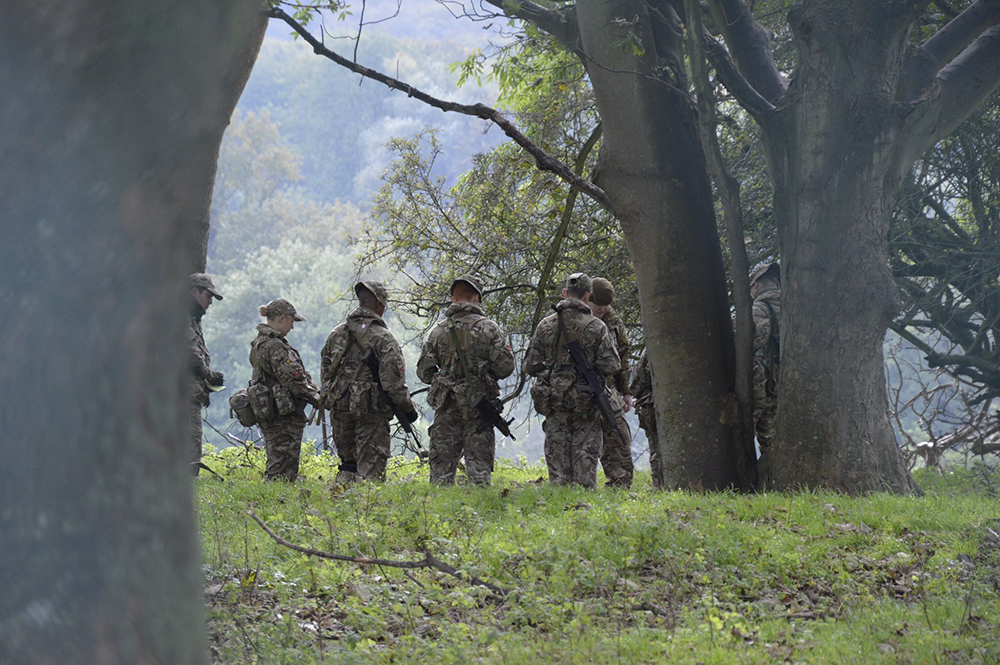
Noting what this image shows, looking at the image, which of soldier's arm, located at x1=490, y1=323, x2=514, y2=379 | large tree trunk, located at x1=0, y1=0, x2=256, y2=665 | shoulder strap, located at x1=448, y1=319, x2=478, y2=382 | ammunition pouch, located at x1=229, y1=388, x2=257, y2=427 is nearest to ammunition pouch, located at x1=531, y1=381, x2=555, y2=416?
soldier's arm, located at x1=490, y1=323, x2=514, y2=379

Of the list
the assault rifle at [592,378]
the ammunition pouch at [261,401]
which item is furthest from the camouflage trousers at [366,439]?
the assault rifle at [592,378]

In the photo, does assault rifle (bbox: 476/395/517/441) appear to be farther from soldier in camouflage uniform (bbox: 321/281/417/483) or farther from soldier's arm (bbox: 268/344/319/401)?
soldier's arm (bbox: 268/344/319/401)

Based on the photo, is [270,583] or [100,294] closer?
[100,294]

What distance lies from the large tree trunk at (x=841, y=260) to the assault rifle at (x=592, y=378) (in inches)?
68.3

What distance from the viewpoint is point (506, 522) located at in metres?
6.54

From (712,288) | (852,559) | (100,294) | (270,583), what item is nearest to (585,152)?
(712,288)

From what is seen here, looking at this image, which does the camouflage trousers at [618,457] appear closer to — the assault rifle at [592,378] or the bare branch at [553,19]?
the assault rifle at [592,378]

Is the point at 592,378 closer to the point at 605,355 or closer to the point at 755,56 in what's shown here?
the point at 605,355

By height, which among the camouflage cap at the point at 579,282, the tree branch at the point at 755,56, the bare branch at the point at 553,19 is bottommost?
the camouflage cap at the point at 579,282

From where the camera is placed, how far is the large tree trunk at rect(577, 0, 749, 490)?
8.37 meters

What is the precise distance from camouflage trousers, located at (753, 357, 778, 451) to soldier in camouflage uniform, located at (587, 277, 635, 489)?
140cm

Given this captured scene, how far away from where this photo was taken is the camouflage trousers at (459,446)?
360 inches

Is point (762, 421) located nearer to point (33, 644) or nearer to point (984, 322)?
point (984, 322)

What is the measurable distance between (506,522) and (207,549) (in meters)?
2.12
